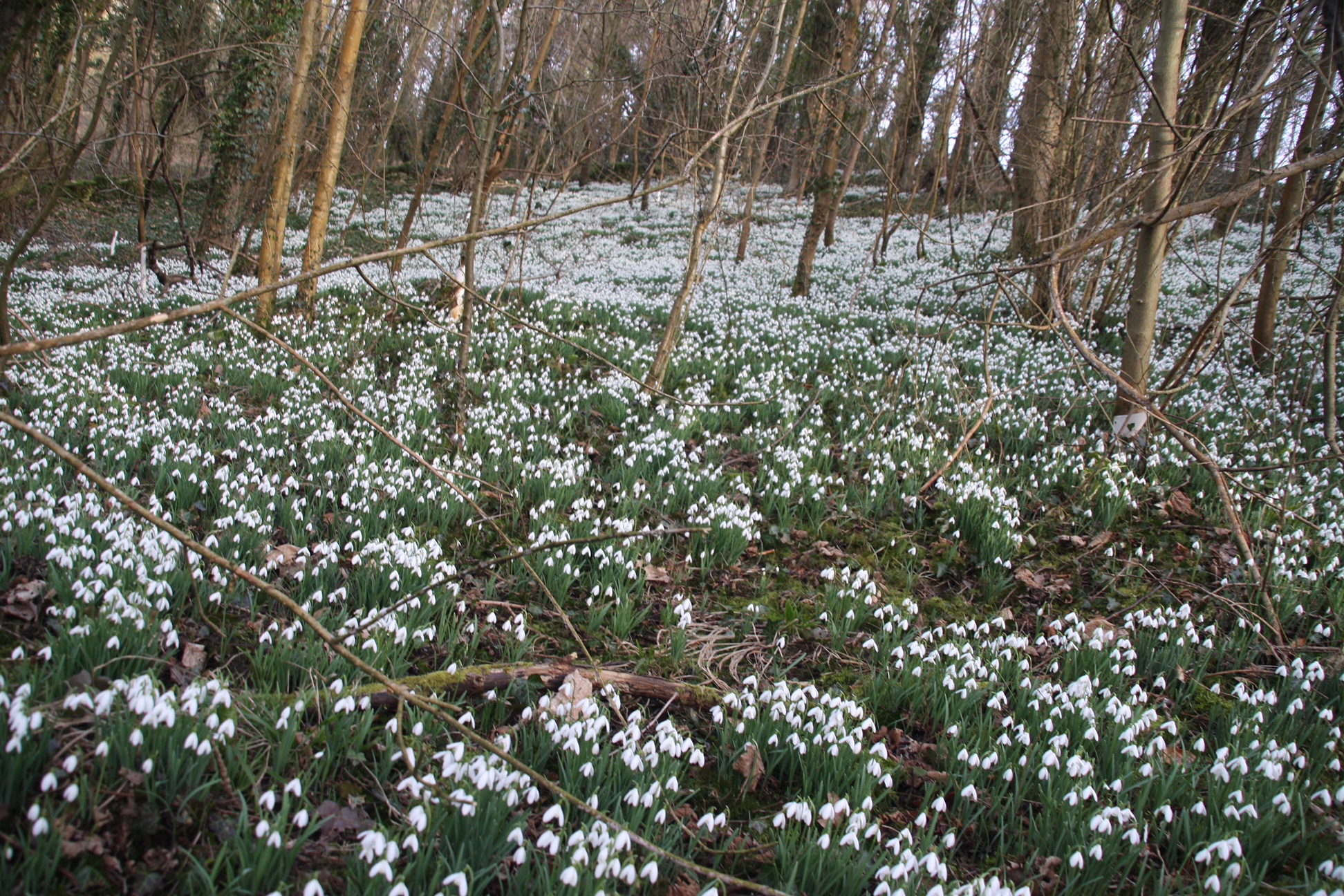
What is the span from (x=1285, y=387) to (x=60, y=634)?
362 inches

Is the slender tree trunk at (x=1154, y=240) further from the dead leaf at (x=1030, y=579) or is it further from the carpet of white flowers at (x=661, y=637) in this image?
the dead leaf at (x=1030, y=579)

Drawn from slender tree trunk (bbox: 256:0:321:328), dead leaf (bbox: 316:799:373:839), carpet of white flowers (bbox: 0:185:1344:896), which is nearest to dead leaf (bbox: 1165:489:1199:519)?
carpet of white flowers (bbox: 0:185:1344:896)

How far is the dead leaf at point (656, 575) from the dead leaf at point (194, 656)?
1858 mm

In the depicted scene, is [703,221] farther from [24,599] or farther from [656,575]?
[24,599]

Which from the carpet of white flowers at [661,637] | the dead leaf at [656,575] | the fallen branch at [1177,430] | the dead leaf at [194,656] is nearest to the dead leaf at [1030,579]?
the carpet of white flowers at [661,637]

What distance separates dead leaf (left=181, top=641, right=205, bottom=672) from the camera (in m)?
2.38

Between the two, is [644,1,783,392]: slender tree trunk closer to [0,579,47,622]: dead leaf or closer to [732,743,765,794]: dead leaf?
[732,743,765,794]: dead leaf

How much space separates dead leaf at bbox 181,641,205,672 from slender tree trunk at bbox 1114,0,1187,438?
192 inches

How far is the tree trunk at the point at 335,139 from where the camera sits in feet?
23.8

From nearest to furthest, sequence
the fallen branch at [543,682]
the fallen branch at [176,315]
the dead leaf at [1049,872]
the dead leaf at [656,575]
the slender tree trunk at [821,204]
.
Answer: the fallen branch at [176,315], the dead leaf at [1049,872], the fallen branch at [543,682], the dead leaf at [656,575], the slender tree trunk at [821,204]

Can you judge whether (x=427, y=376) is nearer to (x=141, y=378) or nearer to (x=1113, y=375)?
(x=141, y=378)

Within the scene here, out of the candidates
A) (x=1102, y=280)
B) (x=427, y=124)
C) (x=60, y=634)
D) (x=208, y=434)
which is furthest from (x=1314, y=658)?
(x=427, y=124)

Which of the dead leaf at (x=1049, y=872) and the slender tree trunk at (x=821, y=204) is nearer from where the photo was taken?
the dead leaf at (x=1049, y=872)

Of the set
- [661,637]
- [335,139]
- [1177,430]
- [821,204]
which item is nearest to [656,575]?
[661,637]
